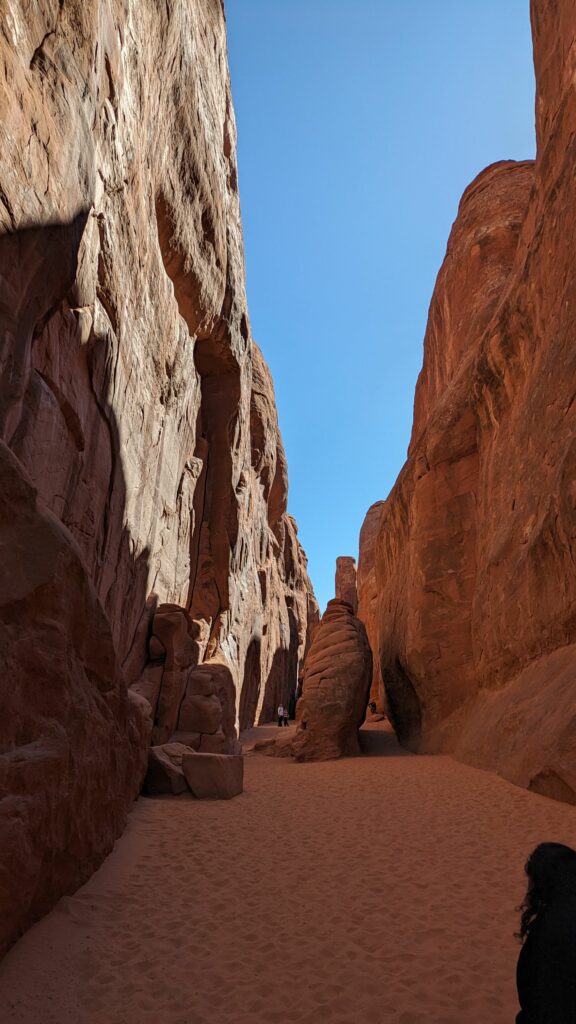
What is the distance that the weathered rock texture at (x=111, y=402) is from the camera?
4586mm

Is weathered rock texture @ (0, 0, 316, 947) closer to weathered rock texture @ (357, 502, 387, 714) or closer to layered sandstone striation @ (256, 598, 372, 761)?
layered sandstone striation @ (256, 598, 372, 761)

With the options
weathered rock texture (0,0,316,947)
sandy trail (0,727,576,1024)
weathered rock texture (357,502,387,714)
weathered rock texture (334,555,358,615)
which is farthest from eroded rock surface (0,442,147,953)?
weathered rock texture (334,555,358,615)

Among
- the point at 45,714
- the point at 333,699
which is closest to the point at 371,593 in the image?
the point at 333,699

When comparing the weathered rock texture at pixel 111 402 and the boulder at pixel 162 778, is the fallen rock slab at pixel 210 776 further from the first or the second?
the weathered rock texture at pixel 111 402

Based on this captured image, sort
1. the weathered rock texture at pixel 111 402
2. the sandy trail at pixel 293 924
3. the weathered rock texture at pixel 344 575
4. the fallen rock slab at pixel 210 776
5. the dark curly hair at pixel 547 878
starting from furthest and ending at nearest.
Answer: the weathered rock texture at pixel 344 575
the fallen rock slab at pixel 210 776
the weathered rock texture at pixel 111 402
the sandy trail at pixel 293 924
the dark curly hair at pixel 547 878

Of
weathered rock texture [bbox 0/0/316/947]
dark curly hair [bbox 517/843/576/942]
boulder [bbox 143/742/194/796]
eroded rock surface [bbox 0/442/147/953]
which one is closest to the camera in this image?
dark curly hair [bbox 517/843/576/942]

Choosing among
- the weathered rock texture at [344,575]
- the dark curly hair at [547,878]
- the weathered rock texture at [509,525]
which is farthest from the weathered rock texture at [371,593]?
the dark curly hair at [547,878]

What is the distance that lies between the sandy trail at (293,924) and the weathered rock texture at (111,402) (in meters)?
0.50

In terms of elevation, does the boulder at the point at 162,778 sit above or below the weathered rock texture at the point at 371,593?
below

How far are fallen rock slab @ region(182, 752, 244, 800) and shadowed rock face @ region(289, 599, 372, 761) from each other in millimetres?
6607

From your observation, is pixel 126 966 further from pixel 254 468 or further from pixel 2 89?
pixel 254 468

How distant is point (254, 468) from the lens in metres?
33.2

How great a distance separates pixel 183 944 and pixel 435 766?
903 cm

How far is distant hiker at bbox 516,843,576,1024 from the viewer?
7.04 ft
